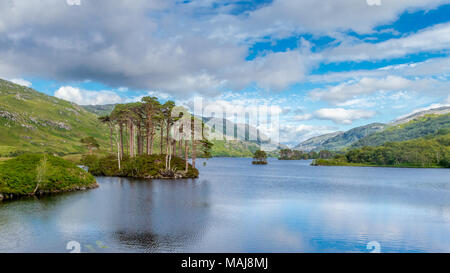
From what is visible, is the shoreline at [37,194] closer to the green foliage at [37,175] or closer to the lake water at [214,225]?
the green foliage at [37,175]

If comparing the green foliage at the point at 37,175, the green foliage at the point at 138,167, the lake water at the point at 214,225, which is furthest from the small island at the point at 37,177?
the green foliage at the point at 138,167

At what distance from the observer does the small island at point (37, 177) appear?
144 feet

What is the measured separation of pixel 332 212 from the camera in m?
39.3

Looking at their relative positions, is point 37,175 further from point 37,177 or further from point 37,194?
point 37,194

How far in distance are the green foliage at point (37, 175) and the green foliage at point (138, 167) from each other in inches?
1033

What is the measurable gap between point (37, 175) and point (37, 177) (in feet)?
1.20

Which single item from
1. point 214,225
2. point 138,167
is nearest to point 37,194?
point 214,225

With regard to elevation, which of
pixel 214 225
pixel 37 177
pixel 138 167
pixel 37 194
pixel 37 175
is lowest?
pixel 214 225

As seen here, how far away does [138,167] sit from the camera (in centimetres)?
8338

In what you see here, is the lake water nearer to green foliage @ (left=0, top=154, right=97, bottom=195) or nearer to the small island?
the small island

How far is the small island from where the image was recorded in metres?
44.0

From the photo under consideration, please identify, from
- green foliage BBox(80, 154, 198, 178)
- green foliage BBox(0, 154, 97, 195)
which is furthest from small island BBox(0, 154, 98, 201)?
green foliage BBox(80, 154, 198, 178)
